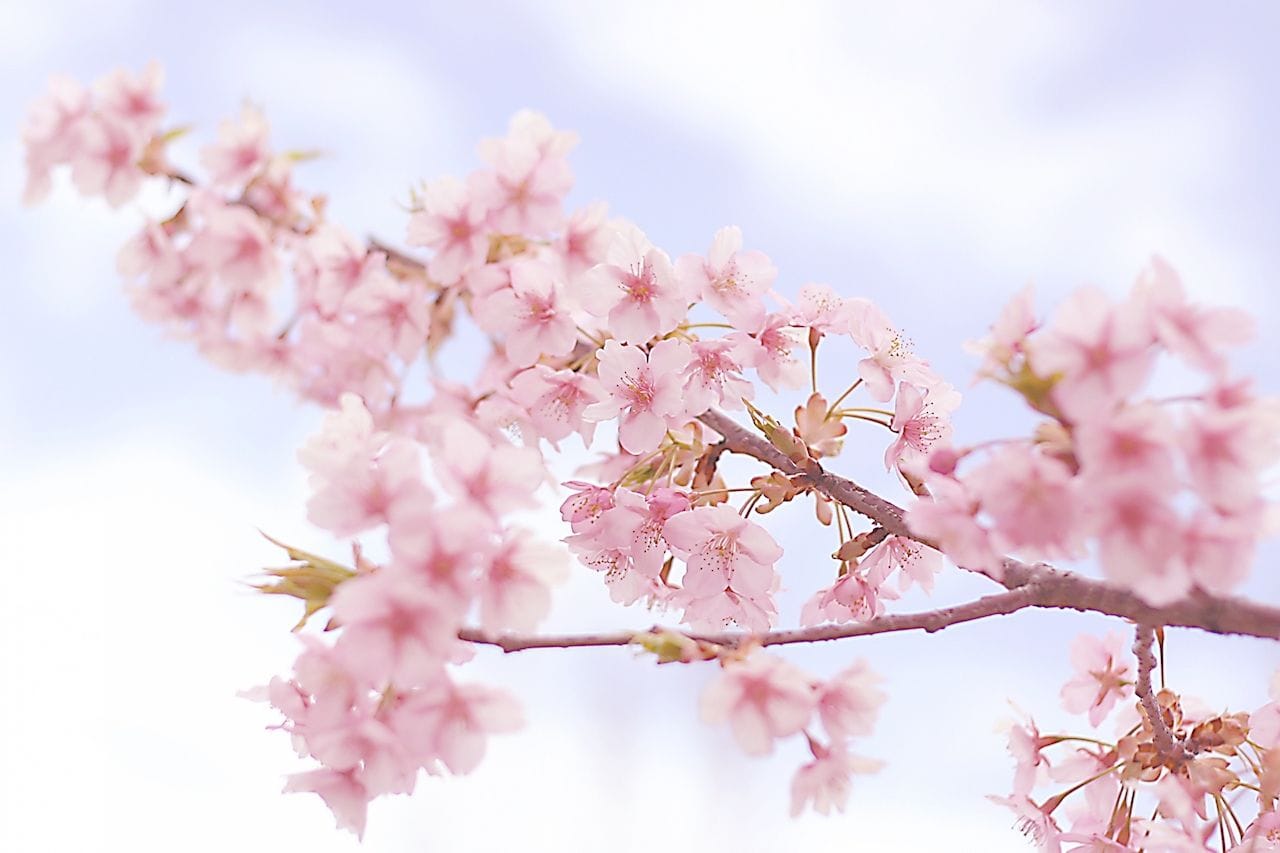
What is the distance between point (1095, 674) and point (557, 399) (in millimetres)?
1074

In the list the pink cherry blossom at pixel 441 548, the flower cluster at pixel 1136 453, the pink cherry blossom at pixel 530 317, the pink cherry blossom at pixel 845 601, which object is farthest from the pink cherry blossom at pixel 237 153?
the flower cluster at pixel 1136 453

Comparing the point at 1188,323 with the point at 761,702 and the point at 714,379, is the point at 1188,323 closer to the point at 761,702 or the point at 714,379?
the point at 761,702

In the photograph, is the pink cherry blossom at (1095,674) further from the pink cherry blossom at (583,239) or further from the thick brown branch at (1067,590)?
the pink cherry blossom at (583,239)

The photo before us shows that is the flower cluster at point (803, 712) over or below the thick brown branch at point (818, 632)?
below

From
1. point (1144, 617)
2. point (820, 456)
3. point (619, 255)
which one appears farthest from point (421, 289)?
point (1144, 617)

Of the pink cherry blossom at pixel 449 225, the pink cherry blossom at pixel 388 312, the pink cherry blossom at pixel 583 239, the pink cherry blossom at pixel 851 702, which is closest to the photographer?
the pink cherry blossom at pixel 851 702

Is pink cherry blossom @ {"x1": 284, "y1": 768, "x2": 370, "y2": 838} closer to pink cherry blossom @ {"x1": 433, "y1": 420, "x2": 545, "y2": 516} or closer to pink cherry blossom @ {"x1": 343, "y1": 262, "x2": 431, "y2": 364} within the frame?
pink cherry blossom @ {"x1": 433, "y1": 420, "x2": 545, "y2": 516}

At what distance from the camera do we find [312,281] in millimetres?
3189

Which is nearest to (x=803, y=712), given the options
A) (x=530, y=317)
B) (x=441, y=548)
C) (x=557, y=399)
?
(x=441, y=548)

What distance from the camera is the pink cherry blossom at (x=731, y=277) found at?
1962 mm

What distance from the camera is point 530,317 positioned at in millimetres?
2207

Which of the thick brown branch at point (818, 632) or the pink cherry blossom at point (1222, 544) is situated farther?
the thick brown branch at point (818, 632)

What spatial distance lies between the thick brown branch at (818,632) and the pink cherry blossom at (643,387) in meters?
0.57

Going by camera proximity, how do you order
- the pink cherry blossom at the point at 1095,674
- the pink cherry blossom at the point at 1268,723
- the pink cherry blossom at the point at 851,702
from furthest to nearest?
the pink cherry blossom at the point at 1095,674 → the pink cherry blossom at the point at 1268,723 → the pink cherry blossom at the point at 851,702
